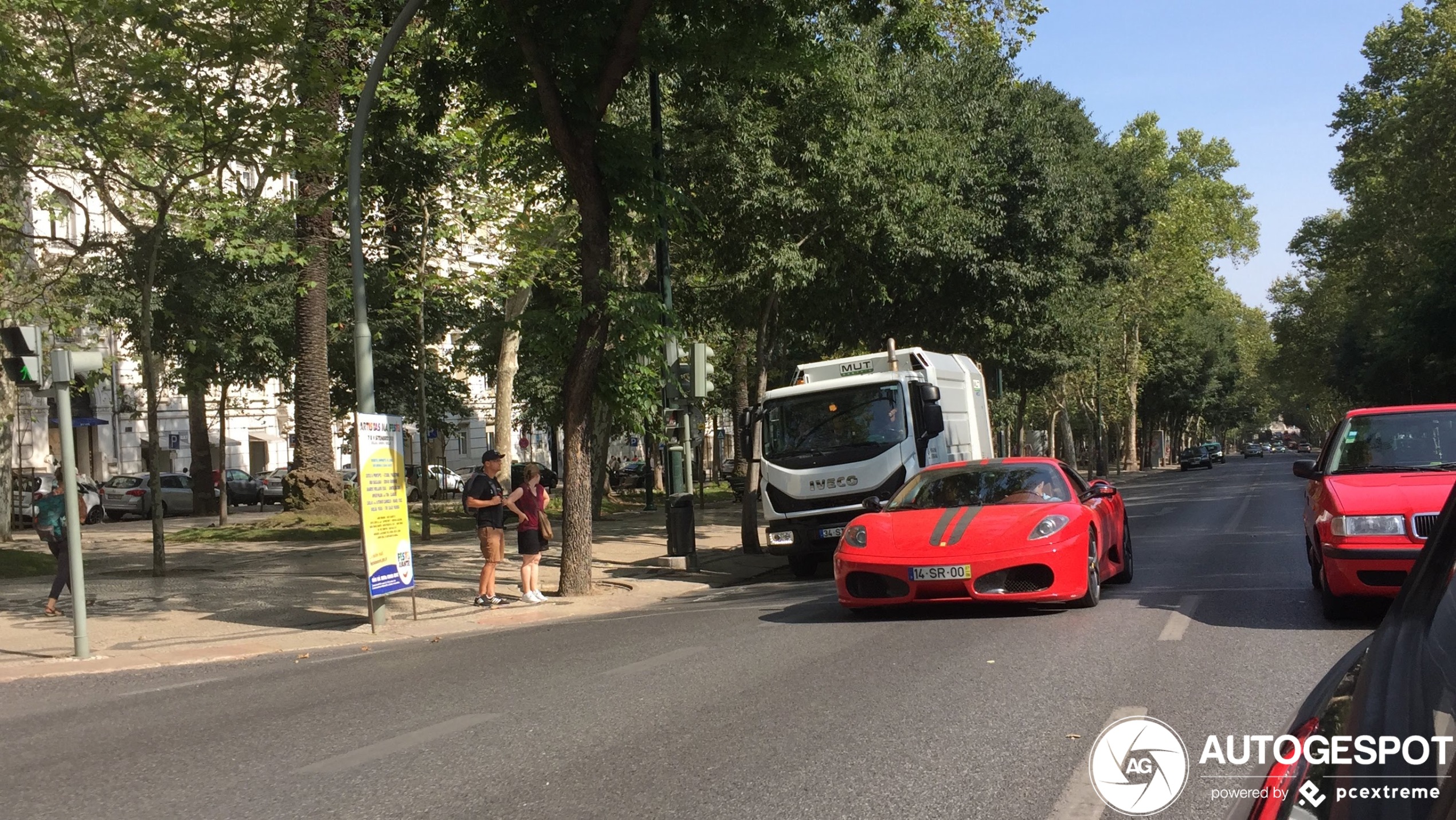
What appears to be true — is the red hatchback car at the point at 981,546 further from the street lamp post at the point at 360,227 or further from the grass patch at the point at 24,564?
the grass patch at the point at 24,564

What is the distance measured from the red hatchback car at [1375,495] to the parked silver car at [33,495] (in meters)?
30.3

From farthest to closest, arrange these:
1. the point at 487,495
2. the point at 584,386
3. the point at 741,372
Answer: the point at 741,372 < the point at 584,386 < the point at 487,495

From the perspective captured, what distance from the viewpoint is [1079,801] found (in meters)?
4.91

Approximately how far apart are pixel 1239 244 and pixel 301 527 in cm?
6671

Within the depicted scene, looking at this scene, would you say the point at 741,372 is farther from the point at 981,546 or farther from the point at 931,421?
the point at 981,546

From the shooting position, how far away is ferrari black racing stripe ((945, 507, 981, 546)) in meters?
10.6

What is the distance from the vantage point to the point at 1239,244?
259 feet

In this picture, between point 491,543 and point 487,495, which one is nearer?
point 487,495

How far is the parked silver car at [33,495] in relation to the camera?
115ft

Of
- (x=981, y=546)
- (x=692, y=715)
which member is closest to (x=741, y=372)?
(x=981, y=546)

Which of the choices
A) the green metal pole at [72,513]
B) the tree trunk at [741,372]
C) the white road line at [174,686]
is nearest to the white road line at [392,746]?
the white road line at [174,686]

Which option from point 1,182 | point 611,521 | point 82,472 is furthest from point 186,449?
point 1,182

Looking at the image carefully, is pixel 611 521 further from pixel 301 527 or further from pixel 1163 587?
pixel 1163 587

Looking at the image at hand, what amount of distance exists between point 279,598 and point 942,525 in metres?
9.07
